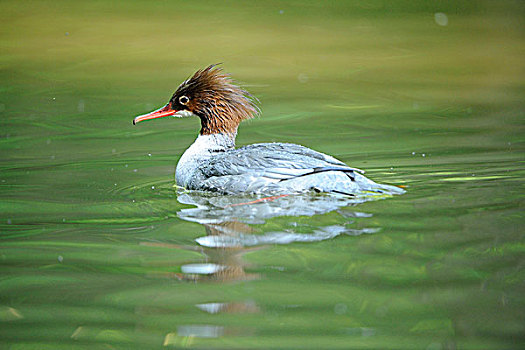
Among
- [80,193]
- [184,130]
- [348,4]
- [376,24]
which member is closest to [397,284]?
[80,193]

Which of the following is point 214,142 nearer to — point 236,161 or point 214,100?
point 214,100

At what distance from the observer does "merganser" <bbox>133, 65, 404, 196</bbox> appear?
6.69 meters

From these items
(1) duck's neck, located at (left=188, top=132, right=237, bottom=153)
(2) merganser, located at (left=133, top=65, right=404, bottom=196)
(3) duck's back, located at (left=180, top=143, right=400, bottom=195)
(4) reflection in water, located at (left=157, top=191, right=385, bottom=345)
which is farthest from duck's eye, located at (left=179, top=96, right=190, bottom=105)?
(4) reflection in water, located at (left=157, top=191, right=385, bottom=345)

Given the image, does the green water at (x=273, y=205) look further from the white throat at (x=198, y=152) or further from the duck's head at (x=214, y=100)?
the duck's head at (x=214, y=100)

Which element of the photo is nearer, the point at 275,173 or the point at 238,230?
the point at 238,230

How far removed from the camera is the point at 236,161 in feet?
22.9

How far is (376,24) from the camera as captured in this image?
15.9 m

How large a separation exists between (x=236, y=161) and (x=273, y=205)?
684 mm

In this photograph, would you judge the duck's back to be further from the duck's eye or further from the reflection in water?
the duck's eye

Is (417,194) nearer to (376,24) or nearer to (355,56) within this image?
(355,56)

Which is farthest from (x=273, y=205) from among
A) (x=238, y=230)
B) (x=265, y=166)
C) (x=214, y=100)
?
(x=214, y=100)

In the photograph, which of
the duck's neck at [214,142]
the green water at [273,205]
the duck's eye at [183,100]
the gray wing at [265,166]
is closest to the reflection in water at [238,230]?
the green water at [273,205]

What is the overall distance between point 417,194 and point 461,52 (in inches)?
317

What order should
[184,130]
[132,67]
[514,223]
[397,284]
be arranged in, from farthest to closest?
[132,67]
[184,130]
[514,223]
[397,284]
